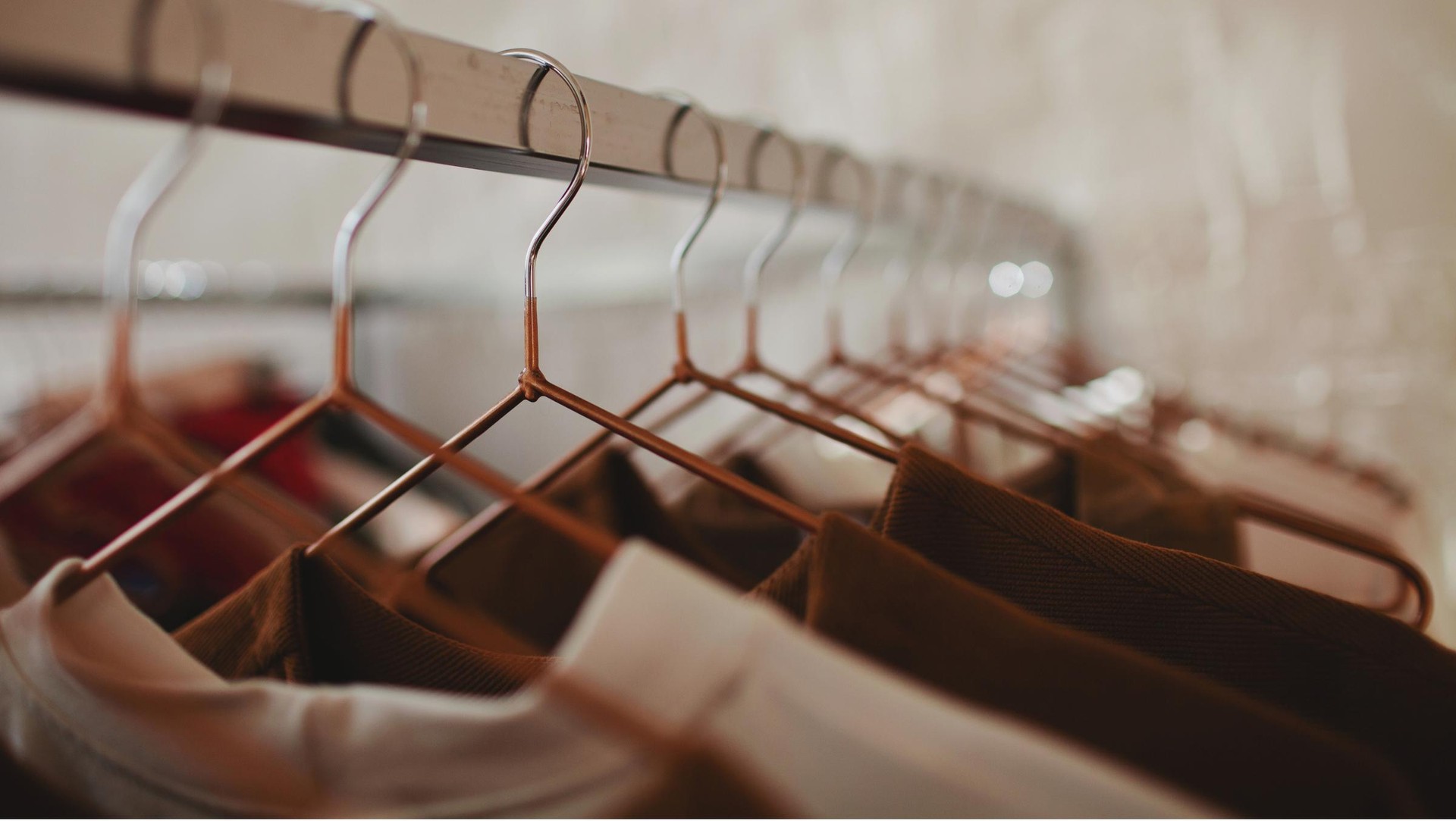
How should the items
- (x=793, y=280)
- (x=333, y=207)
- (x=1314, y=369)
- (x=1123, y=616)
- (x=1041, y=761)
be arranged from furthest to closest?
1. (x=333, y=207)
2. (x=793, y=280)
3. (x=1314, y=369)
4. (x=1123, y=616)
5. (x=1041, y=761)

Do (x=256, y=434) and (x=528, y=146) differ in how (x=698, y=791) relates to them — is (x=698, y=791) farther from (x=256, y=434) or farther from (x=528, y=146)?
(x=256, y=434)

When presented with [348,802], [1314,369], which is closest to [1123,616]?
[348,802]

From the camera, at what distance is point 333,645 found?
1.16ft

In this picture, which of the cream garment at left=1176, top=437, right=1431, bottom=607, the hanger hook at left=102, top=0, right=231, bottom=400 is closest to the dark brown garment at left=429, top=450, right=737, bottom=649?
the hanger hook at left=102, top=0, right=231, bottom=400

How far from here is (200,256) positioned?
1665 millimetres

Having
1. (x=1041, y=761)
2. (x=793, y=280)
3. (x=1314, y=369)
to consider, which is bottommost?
(x=1041, y=761)

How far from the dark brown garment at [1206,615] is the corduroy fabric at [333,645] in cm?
17

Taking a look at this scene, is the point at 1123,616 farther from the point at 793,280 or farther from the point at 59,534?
the point at 59,534

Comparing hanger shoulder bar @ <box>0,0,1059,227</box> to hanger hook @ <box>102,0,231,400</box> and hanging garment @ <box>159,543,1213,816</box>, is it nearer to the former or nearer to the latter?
hanger hook @ <box>102,0,231,400</box>

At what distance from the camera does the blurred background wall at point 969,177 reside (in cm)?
88

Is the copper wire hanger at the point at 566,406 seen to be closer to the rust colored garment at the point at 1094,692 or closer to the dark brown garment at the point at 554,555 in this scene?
the rust colored garment at the point at 1094,692

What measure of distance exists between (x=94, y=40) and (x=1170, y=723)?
0.34 meters

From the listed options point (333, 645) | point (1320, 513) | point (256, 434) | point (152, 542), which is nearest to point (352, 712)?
point (333, 645)

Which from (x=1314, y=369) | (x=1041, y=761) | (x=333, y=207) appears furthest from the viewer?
(x=333, y=207)
